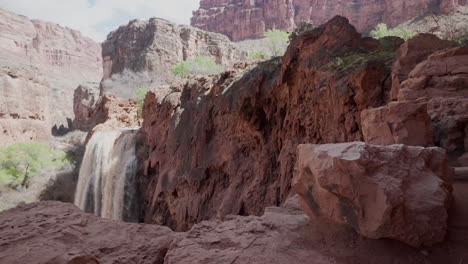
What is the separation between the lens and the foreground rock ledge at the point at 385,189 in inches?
73.1

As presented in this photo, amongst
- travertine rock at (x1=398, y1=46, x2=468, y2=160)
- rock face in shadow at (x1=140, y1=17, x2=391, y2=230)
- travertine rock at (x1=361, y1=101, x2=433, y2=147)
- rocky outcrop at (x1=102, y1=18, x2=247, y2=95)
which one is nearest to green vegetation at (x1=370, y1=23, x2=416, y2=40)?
rock face in shadow at (x1=140, y1=17, x2=391, y2=230)

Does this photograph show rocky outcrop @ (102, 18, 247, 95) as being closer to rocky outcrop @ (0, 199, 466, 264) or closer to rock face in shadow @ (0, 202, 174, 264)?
rock face in shadow @ (0, 202, 174, 264)

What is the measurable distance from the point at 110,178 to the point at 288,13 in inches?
1851

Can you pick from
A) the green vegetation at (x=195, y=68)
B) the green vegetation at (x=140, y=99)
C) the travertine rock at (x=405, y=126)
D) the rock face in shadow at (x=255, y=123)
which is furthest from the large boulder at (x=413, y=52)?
the green vegetation at (x=195, y=68)

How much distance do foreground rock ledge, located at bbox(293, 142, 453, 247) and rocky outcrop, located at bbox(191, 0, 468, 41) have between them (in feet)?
134

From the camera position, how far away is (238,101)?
10.5 metres

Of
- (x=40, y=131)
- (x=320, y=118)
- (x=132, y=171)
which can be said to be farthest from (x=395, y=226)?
(x=40, y=131)

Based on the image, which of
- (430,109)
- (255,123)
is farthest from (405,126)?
(255,123)

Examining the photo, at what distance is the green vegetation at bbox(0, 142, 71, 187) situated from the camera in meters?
20.9

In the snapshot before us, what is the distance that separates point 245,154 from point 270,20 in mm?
49495

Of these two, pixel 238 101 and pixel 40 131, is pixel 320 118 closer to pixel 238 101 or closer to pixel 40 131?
pixel 238 101

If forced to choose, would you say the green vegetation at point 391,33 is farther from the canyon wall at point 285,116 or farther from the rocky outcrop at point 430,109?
the rocky outcrop at point 430,109

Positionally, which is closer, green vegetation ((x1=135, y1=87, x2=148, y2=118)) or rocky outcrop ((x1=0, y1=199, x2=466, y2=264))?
rocky outcrop ((x1=0, y1=199, x2=466, y2=264))

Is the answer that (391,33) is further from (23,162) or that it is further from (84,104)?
(84,104)
